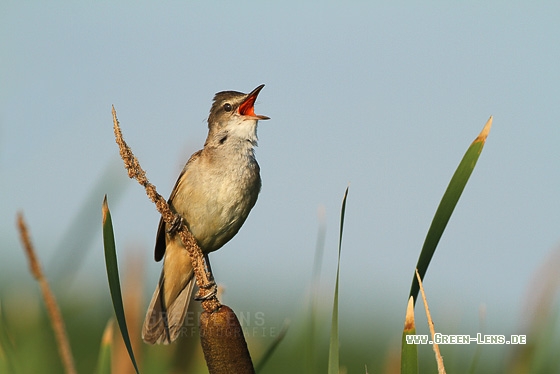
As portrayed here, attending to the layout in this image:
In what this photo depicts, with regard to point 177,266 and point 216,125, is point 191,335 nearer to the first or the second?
point 177,266

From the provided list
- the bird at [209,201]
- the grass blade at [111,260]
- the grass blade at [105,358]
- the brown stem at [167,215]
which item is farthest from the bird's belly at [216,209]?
the grass blade at [111,260]

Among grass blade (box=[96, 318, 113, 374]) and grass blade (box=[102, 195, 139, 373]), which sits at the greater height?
grass blade (box=[102, 195, 139, 373])

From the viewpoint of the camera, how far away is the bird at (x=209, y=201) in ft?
12.2

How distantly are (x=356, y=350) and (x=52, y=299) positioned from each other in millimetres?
4668

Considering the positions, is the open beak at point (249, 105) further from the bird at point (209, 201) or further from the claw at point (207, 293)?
the claw at point (207, 293)

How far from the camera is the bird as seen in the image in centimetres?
371

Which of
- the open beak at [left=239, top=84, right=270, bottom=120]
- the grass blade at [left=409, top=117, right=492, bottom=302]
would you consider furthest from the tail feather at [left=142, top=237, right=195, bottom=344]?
the grass blade at [left=409, top=117, right=492, bottom=302]

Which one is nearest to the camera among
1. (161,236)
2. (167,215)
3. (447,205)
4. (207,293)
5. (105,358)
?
(447,205)

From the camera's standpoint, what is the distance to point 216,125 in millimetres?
4059

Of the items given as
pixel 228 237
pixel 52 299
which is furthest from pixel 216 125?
pixel 52 299

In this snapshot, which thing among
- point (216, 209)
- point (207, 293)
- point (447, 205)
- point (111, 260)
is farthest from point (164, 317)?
point (447, 205)

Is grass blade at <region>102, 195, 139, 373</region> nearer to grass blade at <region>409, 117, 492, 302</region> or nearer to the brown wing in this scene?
grass blade at <region>409, 117, 492, 302</region>

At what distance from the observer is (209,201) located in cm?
371

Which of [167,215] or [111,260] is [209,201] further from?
[111,260]
